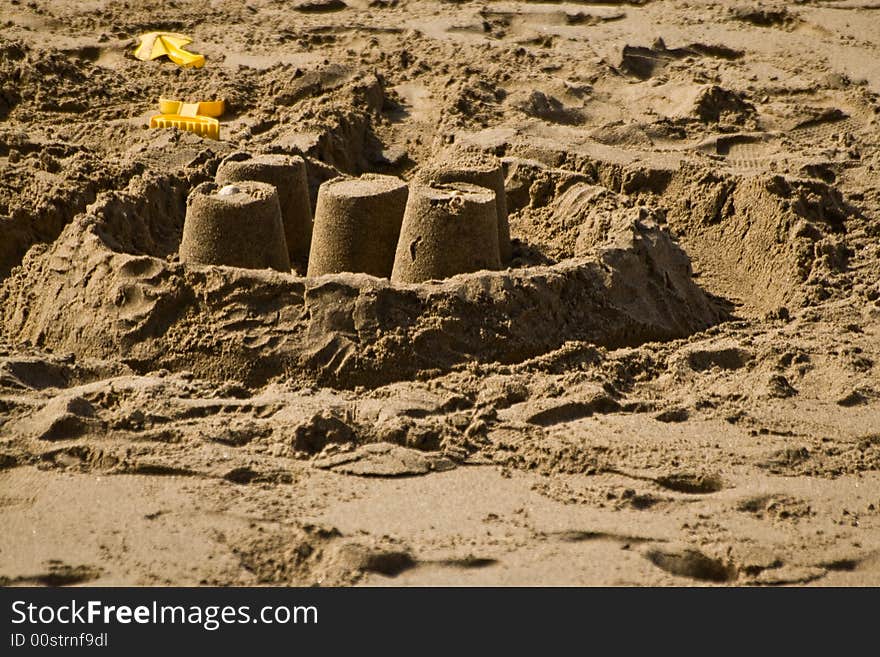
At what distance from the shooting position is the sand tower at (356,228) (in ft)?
18.0

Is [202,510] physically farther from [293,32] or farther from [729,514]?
[293,32]

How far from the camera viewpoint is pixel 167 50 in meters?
9.16

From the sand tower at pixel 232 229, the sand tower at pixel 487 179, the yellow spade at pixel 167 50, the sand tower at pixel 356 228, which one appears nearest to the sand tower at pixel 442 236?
the sand tower at pixel 356 228

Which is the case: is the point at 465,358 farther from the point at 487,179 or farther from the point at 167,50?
the point at 167,50

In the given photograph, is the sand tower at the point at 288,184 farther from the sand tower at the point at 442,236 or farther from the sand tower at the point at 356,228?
the sand tower at the point at 442,236

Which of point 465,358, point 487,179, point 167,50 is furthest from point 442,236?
point 167,50

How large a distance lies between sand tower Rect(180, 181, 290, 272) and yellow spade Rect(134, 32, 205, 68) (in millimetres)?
3860

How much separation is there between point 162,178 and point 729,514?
11.9 feet

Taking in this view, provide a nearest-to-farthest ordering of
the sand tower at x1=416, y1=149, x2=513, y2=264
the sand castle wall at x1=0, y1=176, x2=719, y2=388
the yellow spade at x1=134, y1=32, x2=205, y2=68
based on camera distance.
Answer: the sand castle wall at x1=0, y1=176, x2=719, y2=388 → the sand tower at x1=416, y1=149, x2=513, y2=264 → the yellow spade at x1=134, y1=32, x2=205, y2=68

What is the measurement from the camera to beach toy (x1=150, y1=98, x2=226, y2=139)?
296 inches

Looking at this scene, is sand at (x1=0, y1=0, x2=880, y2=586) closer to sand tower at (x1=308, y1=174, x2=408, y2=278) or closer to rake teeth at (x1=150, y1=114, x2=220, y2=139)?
sand tower at (x1=308, y1=174, x2=408, y2=278)

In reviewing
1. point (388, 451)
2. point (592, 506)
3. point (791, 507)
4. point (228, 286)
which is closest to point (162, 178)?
point (228, 286)

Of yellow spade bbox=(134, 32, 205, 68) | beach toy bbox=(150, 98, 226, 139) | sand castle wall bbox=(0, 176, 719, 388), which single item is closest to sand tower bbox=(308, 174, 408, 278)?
sand castle wall bbox=(0, 176, 719, 388)

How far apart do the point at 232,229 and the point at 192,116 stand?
2684 mm
